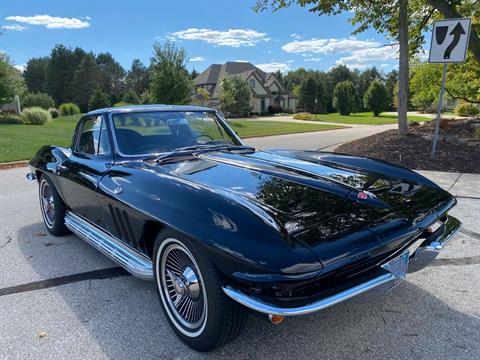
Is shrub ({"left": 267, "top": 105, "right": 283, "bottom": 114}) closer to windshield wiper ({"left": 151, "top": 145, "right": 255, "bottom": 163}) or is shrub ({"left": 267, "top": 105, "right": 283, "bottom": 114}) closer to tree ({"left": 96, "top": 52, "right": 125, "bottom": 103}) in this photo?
tree ({"left": 96, "top": 52, "right": 125, "bottom": 103})

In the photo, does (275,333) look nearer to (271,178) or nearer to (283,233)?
(283,233)

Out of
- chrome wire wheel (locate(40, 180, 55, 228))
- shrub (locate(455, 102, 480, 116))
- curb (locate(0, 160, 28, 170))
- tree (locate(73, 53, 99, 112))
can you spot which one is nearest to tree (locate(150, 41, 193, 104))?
Result: curb (locate(0, 160, 28, 170))

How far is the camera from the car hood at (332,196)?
7.15 ft

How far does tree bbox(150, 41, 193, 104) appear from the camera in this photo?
24344mm

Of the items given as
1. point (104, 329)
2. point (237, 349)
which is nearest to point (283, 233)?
point (237, 349)

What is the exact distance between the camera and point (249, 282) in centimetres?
201

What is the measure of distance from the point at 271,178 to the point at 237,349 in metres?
1.24

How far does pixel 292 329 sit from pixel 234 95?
4066cm

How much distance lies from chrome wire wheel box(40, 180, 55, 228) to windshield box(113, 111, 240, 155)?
4.95ft

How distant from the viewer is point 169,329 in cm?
268

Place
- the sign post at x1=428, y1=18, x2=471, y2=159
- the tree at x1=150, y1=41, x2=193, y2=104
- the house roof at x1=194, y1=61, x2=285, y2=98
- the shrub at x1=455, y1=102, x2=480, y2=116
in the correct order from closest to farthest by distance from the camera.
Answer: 1. the sign post at x1=428, y1=18, x2=471, y2=159
2. the tree at x1=150, y1=41, x2=193, y2=104
3. the shrub at x1=455, y1=102, x2=480, y2=116
4. the house roof at x1=194, y1=61, x2=285, y2=98

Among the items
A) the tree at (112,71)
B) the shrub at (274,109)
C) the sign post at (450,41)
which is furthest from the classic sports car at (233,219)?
the tree at (112,71)

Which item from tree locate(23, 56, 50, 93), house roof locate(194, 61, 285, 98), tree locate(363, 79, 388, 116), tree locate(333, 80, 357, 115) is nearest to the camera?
tree locate(363, 79, 388, 116)

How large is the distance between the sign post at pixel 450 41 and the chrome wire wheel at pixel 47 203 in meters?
7.01
